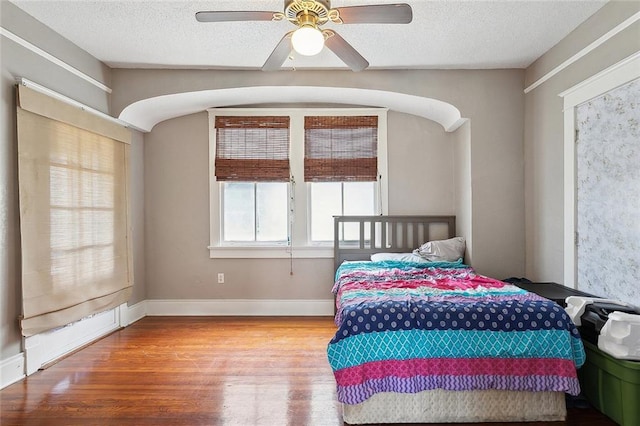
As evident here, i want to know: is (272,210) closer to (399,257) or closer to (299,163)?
(299,163)

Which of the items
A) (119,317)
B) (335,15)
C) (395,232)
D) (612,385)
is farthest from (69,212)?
(612,385)

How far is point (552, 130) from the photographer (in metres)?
3.24

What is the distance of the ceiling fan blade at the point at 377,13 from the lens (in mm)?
2039

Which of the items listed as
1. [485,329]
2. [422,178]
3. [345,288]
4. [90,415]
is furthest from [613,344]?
[90,415]

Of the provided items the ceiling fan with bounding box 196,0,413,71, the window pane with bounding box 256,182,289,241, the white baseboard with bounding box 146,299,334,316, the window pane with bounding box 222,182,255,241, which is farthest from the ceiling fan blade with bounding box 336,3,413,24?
the white baseboard with bounding box 146,299,334,316

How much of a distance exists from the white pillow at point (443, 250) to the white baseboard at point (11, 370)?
11.0ft

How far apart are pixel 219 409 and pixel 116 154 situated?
2.70 m

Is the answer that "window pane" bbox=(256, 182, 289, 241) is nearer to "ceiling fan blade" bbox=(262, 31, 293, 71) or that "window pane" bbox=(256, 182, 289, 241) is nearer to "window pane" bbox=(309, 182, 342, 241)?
"window pane" bbox=(309, 182, 342, 241)

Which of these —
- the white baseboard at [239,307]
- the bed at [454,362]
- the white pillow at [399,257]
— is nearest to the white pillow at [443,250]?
the white pillow at [399,257]

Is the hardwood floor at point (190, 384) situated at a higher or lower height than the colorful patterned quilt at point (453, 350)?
lower

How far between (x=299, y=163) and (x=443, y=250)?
5.94 ft

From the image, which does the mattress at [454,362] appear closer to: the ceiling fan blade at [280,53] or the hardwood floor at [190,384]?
the hardwood floor at [190,384]

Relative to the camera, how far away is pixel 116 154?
3.75m

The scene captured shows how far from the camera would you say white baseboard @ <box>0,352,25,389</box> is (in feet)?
8.31
